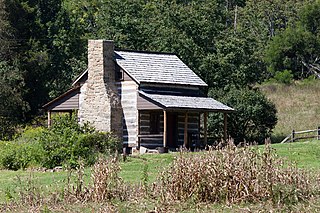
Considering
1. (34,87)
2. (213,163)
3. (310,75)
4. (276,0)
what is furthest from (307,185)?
(276,0)

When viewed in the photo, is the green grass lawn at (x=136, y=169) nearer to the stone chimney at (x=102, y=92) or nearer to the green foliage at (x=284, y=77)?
the stone chimney at (x=102, y=92)

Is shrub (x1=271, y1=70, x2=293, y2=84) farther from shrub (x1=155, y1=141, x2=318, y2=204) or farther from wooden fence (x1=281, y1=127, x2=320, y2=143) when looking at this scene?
Result: shrub (x1=155, y1=141, x2=318, y2=204)

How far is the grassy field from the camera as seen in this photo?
5067 cm

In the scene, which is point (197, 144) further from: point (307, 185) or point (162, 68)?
point (307, 185)

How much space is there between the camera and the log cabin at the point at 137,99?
40.3 m

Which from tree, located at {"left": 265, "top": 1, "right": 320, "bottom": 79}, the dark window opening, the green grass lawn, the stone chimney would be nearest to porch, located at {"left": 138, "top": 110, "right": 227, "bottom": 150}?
the stone chimney

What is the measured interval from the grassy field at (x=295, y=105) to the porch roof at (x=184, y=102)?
23.4 feet

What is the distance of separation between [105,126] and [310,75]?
40.8 m

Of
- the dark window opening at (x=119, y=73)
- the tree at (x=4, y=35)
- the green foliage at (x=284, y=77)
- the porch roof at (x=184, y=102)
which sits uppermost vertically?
the tree at (x=4, y=35)

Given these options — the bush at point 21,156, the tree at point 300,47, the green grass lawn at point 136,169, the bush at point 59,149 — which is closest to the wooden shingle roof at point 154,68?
the bush at point 59,149

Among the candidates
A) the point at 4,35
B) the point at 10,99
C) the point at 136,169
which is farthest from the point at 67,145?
the point at 4,35

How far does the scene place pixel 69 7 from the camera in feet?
263

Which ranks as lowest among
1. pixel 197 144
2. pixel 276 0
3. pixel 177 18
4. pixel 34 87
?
pixel 197 144

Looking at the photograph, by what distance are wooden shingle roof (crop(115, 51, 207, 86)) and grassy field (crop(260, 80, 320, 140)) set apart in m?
7.91
